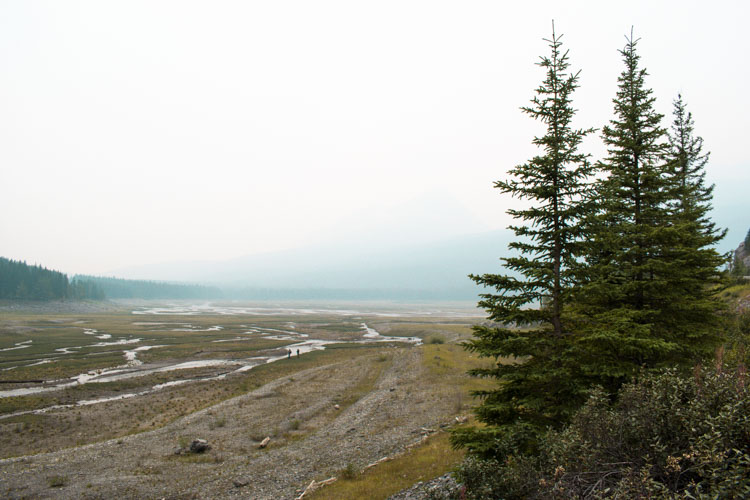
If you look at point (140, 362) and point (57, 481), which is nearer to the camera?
point (57, 481)

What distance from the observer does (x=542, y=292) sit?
14.4 metres

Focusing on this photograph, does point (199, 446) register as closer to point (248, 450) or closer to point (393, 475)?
point (248, 450)

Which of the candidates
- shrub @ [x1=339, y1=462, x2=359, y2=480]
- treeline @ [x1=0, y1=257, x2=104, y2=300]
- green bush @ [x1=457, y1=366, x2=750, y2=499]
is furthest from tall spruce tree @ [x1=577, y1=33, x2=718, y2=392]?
treeline @ [x1=0, y1=257, x2=104, y2=300]

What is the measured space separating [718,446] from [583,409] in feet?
9.91

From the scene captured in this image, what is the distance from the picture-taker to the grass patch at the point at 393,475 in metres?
17.9

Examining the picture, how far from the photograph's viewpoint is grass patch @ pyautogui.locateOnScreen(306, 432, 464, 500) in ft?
58.6

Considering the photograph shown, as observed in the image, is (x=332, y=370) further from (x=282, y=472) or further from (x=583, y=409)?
(x=583, y=409)

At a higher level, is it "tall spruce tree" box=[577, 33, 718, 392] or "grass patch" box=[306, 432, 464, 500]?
"tall spruce tree" box=[577, 33, 718, 392]

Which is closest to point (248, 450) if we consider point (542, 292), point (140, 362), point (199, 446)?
point (199, 446)

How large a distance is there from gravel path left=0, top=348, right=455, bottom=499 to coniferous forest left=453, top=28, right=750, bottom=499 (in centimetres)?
1370

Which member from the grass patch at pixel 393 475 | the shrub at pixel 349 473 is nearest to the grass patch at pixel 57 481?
the grass patch at pixel 393 475

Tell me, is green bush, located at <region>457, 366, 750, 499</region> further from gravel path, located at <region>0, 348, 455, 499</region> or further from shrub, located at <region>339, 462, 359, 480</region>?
gravel path, located at <region>0, 348, 455, 499</region>

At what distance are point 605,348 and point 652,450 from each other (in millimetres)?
6092

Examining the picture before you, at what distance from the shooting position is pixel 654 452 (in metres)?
7.96
